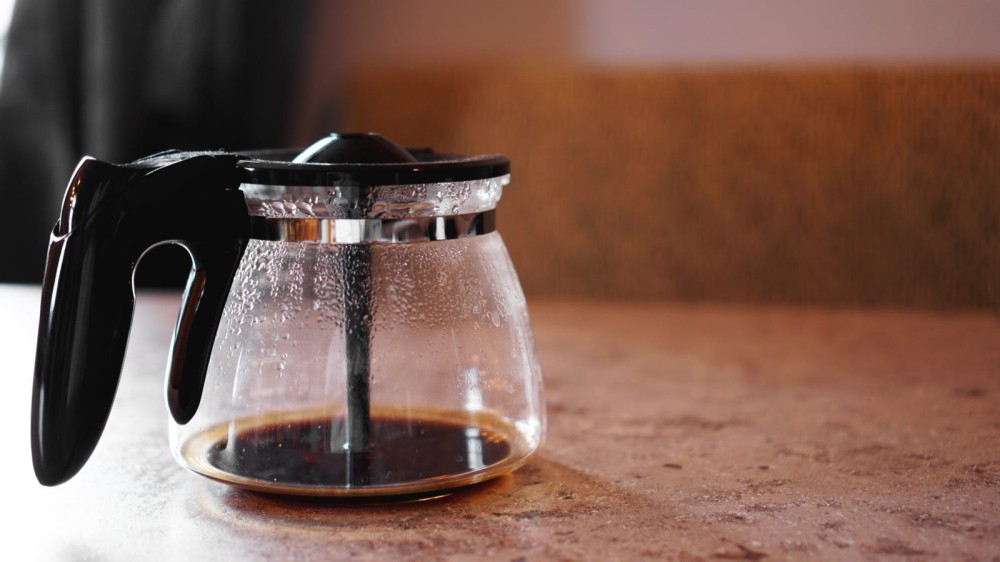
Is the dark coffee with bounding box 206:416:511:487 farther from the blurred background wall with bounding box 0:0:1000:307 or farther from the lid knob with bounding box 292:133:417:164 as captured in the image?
the blurred background wall with bounding box 0:0:1000:307

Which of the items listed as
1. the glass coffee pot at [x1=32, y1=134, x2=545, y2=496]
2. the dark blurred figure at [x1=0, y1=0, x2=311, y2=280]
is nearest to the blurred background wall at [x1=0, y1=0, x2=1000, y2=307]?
the dark blurred figure at [x1=0, y1=0, x2=311, y2=280]

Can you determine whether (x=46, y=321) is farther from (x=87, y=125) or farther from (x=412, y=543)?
(x=87, y=125)

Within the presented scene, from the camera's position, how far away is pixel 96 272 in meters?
0.43

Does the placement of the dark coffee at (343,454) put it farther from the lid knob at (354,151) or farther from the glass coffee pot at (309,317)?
the lid knob at (354,151)

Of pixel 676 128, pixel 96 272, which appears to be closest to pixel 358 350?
pixel 96 272

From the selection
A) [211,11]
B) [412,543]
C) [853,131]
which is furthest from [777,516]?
[211,11]

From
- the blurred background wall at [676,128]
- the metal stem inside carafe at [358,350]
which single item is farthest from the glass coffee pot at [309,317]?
the blurred background wall at [676,128]

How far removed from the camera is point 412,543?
1.40 feet

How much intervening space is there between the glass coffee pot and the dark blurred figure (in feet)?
3.50

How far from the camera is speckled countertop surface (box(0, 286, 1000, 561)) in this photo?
1.40ft

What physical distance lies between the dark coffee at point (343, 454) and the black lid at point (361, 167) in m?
0.11

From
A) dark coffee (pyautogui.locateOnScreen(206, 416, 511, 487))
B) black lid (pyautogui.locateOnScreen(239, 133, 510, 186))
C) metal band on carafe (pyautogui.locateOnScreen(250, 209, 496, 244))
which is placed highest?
black lid (pyautogui.locateOnScreen(239, 133, 510, 186))

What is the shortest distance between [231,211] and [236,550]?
150 millimetres

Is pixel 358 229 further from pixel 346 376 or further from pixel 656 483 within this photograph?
pixel 656 483
